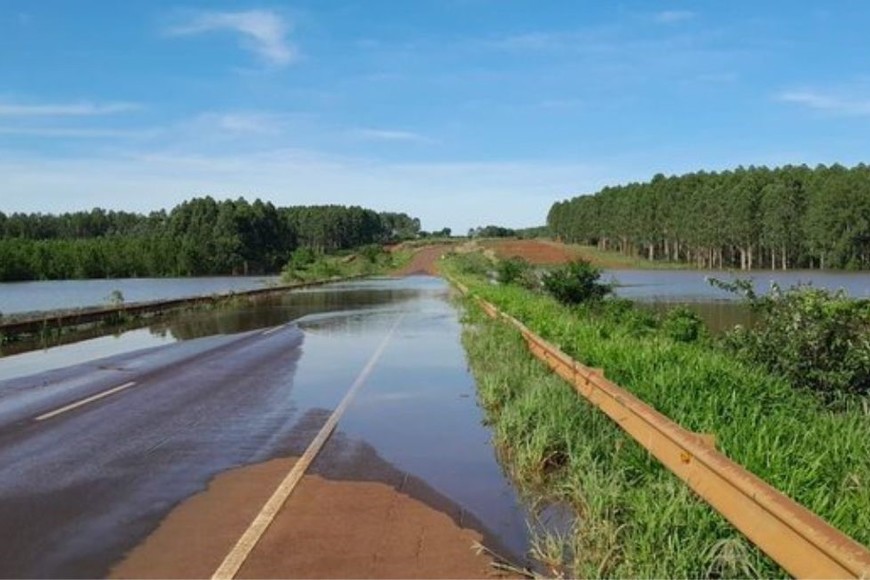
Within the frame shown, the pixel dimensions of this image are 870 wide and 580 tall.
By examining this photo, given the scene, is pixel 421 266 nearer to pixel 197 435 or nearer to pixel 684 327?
pixel 684 327

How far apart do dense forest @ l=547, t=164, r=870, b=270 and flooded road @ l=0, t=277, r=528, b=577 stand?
103 m

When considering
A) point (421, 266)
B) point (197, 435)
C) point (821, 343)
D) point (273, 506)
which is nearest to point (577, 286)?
point (821, 343)

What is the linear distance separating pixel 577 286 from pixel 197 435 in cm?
2319

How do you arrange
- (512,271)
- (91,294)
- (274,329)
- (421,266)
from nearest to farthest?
(274,329), (512,271), (91,294), (421,266)

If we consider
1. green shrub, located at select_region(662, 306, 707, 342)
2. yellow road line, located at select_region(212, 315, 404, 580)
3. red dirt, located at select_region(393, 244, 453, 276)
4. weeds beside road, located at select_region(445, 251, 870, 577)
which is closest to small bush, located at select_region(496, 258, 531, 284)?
green shrub, located at select_region(662, 306, 707, 342)

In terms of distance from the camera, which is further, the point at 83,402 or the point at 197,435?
the point at 83,402

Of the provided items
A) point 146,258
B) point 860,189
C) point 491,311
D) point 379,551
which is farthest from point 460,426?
point 146,258

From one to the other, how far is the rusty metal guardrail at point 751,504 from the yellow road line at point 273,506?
307 centimetres

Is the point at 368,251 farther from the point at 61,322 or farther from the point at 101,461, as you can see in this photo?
the point at 101,461

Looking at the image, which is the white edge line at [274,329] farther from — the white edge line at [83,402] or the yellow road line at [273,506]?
Answer: the yellow road line at [273,506]

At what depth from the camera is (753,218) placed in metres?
123

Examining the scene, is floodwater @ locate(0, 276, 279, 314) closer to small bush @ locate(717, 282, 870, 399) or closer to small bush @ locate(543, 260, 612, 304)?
small bush @ locate(543, 260, 612, 304)

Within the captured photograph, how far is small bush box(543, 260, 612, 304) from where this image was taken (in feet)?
105

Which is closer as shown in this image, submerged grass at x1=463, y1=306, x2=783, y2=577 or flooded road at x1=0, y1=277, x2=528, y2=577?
submerged grass at x1=463, y1=306, x2=783, y2=577
